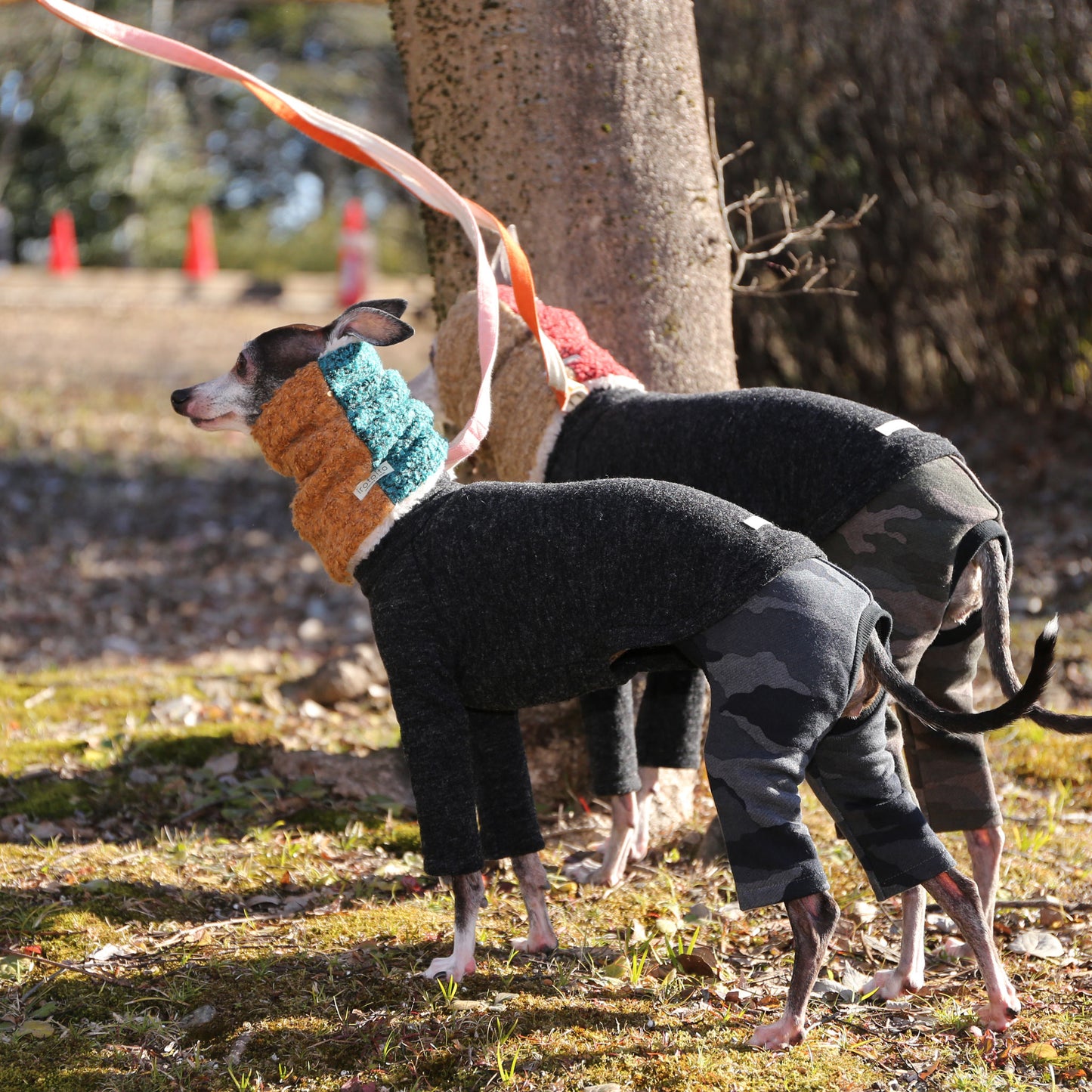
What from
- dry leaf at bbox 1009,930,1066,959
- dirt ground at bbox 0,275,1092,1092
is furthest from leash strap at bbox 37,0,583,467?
dry leaf at bbox 1009,930,1066,959

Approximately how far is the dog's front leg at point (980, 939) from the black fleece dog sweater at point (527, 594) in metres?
0.86

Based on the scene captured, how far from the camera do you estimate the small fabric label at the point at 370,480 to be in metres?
3.07

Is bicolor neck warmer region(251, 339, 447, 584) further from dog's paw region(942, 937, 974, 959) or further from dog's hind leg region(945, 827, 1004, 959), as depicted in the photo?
dog's paw region(942, 937, 974, 959)

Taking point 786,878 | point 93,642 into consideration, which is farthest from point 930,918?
point 93,642

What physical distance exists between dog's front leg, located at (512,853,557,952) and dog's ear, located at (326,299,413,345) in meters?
1.44

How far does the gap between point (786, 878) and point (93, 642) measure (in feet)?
18.5

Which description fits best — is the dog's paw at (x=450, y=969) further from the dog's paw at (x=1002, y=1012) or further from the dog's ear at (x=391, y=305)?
the dog's ear at (x=391, y=305)

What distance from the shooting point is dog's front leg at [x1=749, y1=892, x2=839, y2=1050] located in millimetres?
2883

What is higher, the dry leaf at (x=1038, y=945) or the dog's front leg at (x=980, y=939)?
the dog's front leg at (x=980, y=939)

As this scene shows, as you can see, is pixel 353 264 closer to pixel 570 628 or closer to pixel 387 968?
pixel 387 968

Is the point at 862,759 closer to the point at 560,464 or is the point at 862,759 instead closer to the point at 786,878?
the point at 786,878

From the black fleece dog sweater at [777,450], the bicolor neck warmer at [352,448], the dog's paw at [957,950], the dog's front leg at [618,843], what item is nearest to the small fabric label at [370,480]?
the bicolor neck warmer at [352,448]

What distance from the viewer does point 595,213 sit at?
13.9ft

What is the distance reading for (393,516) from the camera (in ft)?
10.1
